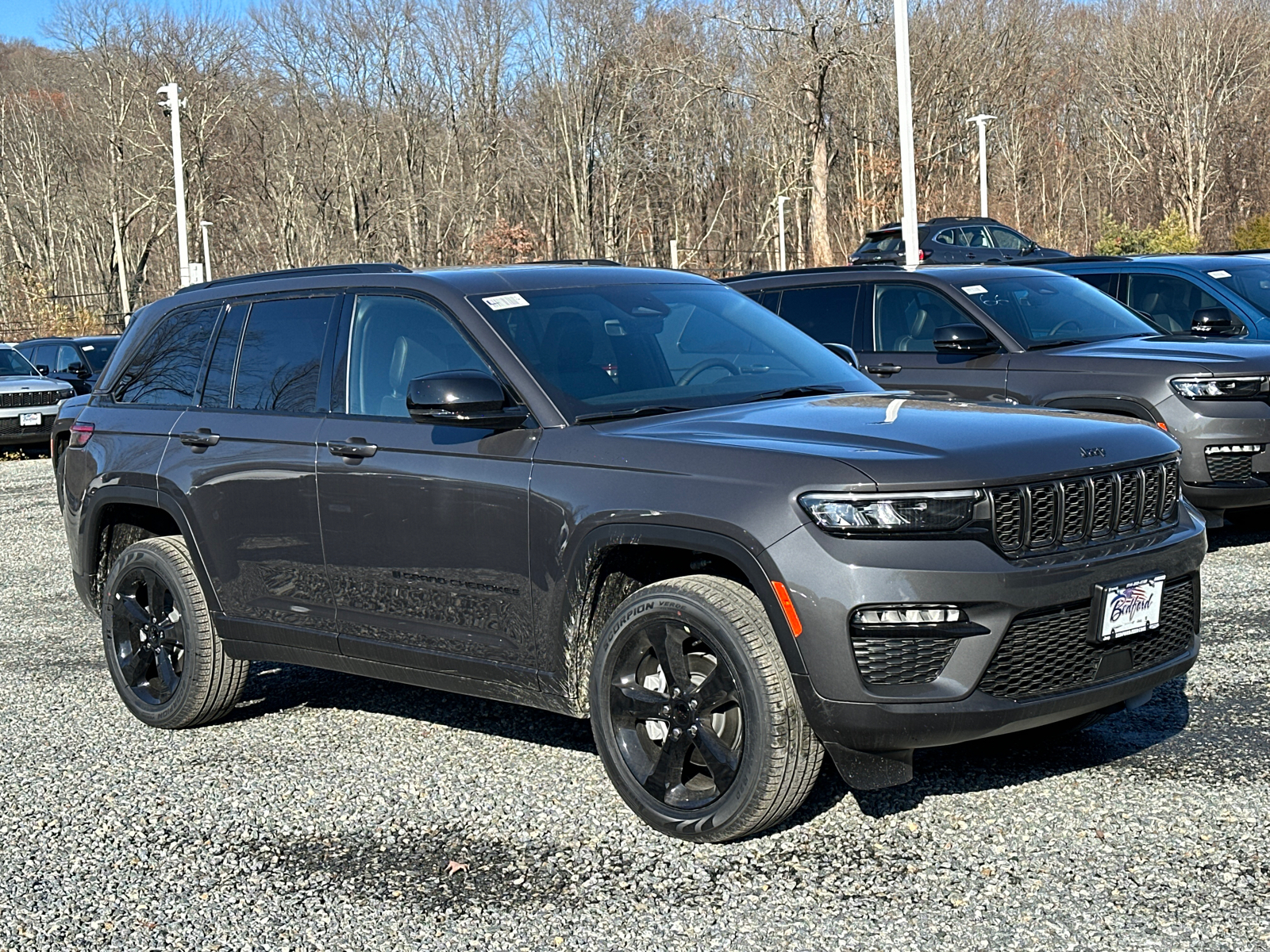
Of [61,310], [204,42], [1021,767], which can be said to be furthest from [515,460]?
[204,42]

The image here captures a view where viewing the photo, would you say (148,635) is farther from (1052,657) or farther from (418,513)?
(1052,657)

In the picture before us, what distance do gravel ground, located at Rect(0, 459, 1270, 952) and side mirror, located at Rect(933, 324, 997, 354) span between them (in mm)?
3556

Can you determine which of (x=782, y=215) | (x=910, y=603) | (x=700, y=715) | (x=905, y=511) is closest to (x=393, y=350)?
(x=700, y=715)

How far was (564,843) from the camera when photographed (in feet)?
15.8

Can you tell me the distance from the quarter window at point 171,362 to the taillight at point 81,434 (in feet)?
0.67

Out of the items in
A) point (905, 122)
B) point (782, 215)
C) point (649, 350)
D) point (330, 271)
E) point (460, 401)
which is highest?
point (782, 215)

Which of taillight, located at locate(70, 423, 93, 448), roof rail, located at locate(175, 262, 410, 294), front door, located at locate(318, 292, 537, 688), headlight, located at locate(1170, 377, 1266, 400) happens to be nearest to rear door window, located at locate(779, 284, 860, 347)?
headlight, located at locate(1170, 377, 1266, 400)

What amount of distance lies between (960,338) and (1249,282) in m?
3.87

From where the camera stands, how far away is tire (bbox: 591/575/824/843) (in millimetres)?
4469

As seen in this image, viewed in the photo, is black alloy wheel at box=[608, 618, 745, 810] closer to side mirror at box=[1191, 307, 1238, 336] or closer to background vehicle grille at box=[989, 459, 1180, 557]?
background vehicle grille at box=[989, 459, 1180, 557]

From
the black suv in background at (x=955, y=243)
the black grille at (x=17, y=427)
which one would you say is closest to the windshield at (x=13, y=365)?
the black grille at (x=17, y=427)

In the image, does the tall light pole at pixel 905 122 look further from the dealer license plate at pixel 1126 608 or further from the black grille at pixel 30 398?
the dealer license plate at pixel 1126 608

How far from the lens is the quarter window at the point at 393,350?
559cm

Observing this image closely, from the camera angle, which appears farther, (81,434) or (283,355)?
(81,434)
